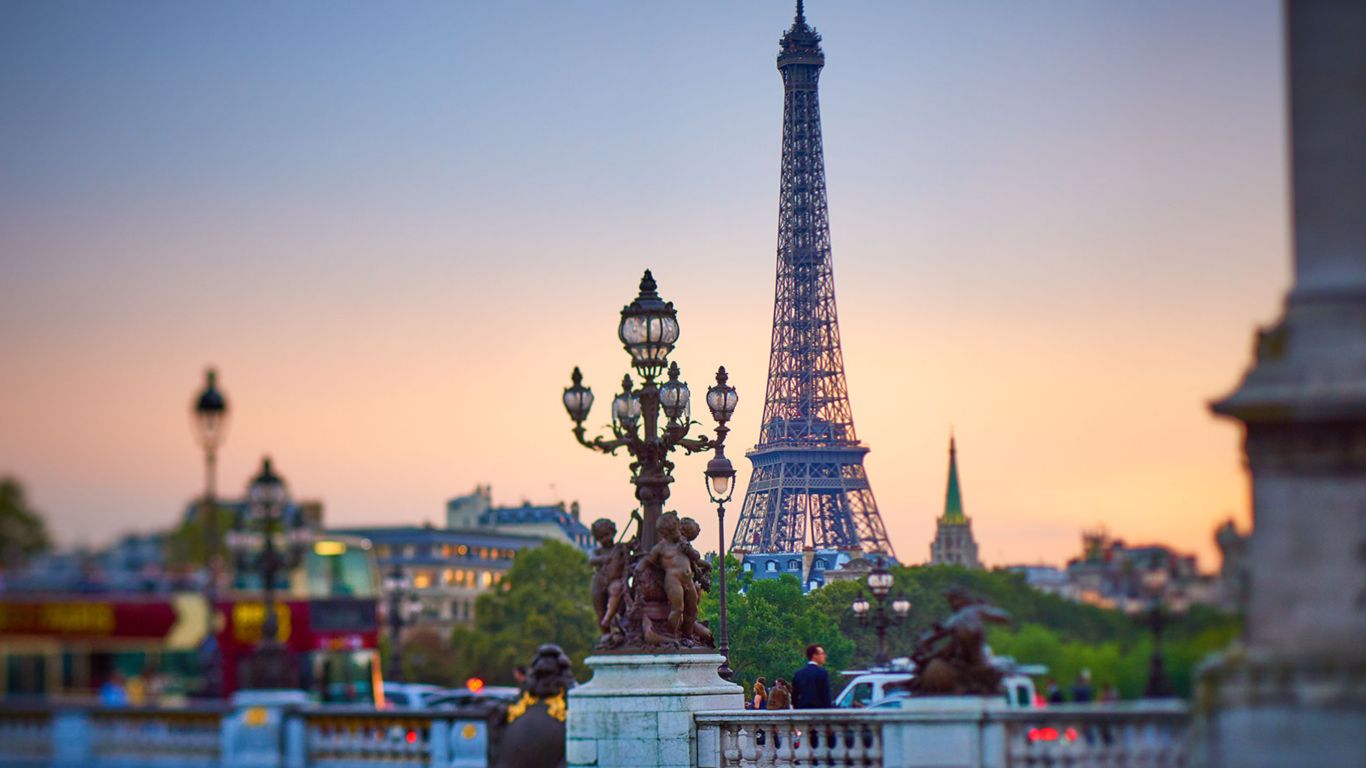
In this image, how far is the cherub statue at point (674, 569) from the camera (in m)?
31.7

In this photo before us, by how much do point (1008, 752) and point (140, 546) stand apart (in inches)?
426

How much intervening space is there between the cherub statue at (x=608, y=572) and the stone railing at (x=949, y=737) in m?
2.36

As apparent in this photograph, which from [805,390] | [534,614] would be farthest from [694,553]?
[805,390]

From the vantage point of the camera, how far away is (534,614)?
7325 cm

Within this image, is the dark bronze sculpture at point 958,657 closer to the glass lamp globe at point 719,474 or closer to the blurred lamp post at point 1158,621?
the blurred lamp post at point 1158,621

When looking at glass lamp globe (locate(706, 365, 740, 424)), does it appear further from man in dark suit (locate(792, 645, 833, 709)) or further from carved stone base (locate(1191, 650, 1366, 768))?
carved stone base (locate(1191, 650, 1366, 768))

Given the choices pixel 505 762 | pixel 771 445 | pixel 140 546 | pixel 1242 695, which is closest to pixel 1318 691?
pixel 1242 695

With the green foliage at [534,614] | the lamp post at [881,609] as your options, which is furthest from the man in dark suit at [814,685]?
the green foliage at [534,614]

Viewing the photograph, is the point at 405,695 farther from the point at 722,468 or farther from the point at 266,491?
the point at 266,491

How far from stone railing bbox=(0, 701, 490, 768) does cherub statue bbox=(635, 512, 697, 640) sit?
4.26 m

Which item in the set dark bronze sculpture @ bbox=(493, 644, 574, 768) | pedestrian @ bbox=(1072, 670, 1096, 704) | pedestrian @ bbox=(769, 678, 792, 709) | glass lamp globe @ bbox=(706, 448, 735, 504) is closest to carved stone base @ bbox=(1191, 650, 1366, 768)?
pedestrian @ bbox=(1072, 670, 1096, 704)

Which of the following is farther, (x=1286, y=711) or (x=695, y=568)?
(x=695, y=568)

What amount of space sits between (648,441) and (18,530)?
8.59 meters

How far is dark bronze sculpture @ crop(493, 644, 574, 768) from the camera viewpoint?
29.1m
